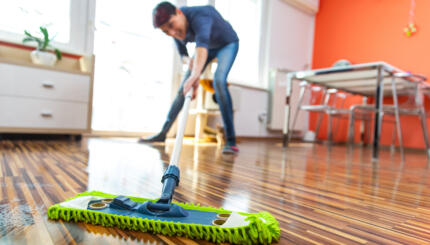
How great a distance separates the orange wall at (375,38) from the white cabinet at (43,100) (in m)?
3.45

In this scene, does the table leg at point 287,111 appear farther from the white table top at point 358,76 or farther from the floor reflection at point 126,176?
the floor reflection at point 126,176

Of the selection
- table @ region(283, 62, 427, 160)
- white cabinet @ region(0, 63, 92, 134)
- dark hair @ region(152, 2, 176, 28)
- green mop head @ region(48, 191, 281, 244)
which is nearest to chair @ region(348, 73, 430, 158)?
table @ region(283, 62, 427, 160)

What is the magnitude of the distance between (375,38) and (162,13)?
11.2ft

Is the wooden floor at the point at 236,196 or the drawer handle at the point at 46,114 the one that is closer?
the wooden floor at the point at 236,196

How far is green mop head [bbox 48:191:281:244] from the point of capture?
0.44 metres

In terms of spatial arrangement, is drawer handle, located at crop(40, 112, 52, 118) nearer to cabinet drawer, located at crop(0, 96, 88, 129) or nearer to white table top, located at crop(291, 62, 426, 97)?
cabinet drawer, located at crop(0, 96, 88, 129)

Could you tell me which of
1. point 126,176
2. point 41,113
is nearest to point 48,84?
point 41,113

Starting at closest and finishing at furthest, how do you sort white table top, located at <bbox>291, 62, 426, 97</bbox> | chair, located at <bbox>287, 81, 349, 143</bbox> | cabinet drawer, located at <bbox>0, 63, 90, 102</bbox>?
cabinet drawer, located at <bbox>0, 63, 90, 102</bbox>, white table top, located at <bbox>291, 62, 426, 97</bbox>, chair, located at <bbox>287, 81, 349, 143</bbox>

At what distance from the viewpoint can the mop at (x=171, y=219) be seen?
44 centimetres

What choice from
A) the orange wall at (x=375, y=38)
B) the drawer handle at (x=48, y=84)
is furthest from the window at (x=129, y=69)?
the orange wall at (x=375, y=38)

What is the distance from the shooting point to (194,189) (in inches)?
31.1

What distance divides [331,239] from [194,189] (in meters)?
0.40

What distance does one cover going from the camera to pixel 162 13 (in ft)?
5.18

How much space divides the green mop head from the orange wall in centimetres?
377
